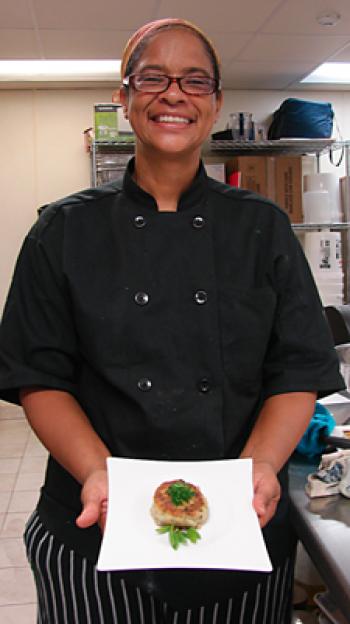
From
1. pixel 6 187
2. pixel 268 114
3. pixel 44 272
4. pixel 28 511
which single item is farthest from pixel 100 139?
pixel 44 272

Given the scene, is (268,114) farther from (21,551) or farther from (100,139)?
(21,551)

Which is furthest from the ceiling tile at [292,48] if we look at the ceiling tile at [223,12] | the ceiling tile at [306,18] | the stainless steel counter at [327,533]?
the stainless steel counter at [327,533]

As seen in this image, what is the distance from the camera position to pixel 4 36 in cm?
376

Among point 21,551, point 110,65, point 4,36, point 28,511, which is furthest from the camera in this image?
point 110,65

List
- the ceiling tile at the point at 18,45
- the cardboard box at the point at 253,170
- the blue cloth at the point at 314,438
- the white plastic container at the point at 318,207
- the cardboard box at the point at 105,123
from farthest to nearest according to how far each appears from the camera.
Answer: the white plastic container at the point at 318,207 → the cardboard box at the point at 253,170 → the cardboard box at the point at 105,123 → the ceiling tile at the point at 18,45 → the blue cloth at the point at 314,438

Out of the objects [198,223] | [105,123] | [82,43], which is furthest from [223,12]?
[198,223]

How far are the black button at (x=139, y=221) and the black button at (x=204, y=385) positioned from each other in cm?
29

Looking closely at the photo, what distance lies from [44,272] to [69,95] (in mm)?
4375

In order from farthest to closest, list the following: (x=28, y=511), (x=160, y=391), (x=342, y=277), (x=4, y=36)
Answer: (x=342, y=277) < (x=4, y=36) < (x=28, y=511) < (x=160, y=391)

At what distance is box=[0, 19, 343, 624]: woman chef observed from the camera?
1.03 meters

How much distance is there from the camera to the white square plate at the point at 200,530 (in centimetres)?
80

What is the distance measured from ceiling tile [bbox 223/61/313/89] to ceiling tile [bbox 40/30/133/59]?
904mm

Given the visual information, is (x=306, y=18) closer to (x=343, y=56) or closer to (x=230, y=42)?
(x=230, y=42)

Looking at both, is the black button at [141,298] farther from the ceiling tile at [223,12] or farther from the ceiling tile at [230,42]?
the ceiling tile at [230,42]
